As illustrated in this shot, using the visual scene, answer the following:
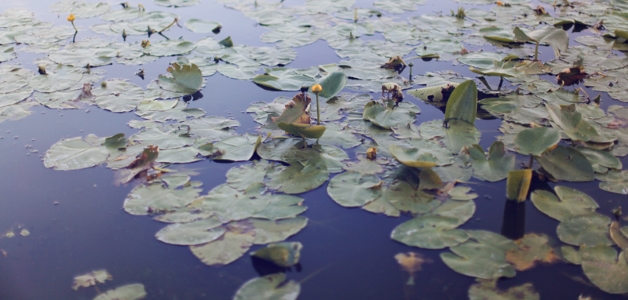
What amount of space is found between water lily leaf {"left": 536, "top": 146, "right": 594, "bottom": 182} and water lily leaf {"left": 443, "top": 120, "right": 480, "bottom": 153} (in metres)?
0.35

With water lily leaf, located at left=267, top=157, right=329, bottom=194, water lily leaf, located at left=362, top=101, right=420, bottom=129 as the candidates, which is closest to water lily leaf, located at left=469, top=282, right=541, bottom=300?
water lily leaf, located at left=267, top=157, right=329, bottom=194

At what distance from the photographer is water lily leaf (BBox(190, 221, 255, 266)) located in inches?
68.9

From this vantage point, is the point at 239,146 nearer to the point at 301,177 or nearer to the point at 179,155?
the point at 179,155

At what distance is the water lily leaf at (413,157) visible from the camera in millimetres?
2084

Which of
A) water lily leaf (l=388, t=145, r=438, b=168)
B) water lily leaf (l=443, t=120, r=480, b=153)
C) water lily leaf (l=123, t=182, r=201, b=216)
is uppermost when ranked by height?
water lily leaf (l=388, t=145, r=438, b=168)

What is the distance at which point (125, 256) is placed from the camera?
1.80 m

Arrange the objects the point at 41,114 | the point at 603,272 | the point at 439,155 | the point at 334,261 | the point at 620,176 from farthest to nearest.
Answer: the point at 41,114, the point at 439,155, the point at 620,176, the point at 334,261, the point at 603,272

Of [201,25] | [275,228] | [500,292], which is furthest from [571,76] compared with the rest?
[201,25]

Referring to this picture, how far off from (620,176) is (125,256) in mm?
2220

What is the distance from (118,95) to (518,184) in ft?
7.88

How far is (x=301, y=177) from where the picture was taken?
7.16 feet

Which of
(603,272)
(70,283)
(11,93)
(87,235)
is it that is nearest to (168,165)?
(87,235)

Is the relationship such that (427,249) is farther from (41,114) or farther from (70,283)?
(41,114)

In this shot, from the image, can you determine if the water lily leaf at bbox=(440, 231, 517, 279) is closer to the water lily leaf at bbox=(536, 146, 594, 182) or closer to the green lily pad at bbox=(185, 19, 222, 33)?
the water lily leaf at bbox=(536, 146, 594, 182)
